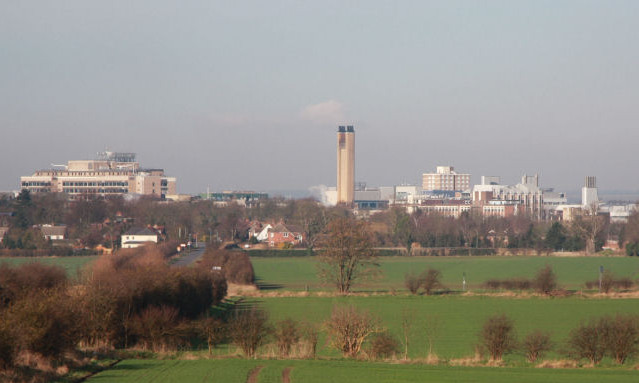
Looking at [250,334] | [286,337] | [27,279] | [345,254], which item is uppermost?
[345,254]

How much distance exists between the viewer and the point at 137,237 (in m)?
102

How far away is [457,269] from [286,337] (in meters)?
52.2

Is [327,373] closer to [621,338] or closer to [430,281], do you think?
[621,338]

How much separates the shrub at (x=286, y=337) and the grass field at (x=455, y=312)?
1808mm

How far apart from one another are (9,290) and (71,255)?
5843 centimetres

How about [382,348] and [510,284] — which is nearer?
[382,348]

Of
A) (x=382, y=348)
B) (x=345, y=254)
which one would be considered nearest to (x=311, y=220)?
(x=345, y=254)

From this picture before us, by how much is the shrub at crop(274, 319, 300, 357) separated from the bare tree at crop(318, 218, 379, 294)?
2980 centimetres

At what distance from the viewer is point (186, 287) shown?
135 feet

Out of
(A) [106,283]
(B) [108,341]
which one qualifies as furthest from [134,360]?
(A) [106,283]

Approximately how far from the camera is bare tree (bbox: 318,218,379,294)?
202 feet

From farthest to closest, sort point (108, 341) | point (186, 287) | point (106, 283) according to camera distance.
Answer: point (186, 287)
point (106, 283)
point (108, 341)

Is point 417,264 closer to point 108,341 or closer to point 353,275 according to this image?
point 353,275

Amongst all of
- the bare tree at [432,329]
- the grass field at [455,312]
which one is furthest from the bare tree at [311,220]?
the bare tree at [432,329]
